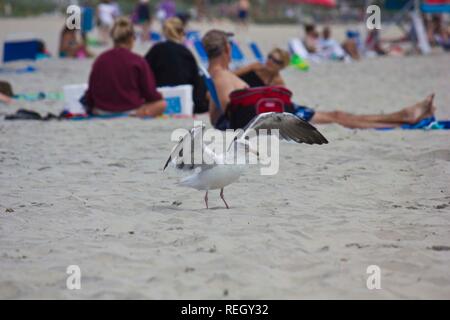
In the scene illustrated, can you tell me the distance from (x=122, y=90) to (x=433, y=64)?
1012cm

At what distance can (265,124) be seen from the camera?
5148 millimetres

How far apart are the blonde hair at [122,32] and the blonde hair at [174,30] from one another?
0.89 metres

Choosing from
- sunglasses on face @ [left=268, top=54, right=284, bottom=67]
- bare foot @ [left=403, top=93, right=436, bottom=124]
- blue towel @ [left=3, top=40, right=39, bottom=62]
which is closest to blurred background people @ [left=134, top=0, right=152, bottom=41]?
blue towel @ [left=3, top=40, right=39, bottom=62]

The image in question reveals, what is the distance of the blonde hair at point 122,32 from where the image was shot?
816 cm

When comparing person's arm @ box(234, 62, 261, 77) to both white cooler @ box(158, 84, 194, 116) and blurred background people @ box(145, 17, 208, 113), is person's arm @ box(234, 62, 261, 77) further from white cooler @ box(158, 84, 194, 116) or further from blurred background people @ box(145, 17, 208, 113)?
blurred background people @ box(145, 17, 208, 113)

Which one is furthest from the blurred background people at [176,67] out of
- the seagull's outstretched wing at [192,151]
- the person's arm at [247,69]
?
the seagull's outstretched wing at [192,151]

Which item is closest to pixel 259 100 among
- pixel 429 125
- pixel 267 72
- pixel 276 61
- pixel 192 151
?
pixel 276 61

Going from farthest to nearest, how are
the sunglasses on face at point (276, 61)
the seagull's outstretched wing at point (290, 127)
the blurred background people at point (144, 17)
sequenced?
the blurred background people at point (144, 17)
the sunglasses on face at point (276, 61)
the seagull's outstretched wing at point (290, 127)

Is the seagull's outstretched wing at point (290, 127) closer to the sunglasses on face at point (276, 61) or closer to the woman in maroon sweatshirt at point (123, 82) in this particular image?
the sunglasses on face at point (276, 61)

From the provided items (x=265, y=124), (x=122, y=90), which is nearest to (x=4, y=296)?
(x=265, y=124)

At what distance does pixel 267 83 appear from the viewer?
8.01 meters

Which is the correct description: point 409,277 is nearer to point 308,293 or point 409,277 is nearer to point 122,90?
point 308,293

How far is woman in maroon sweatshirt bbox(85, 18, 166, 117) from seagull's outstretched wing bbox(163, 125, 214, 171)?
3.40 meters

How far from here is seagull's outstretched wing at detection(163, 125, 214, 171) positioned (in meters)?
4.41
